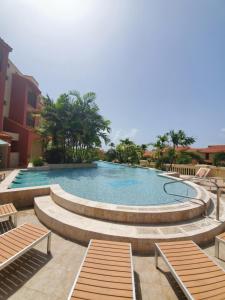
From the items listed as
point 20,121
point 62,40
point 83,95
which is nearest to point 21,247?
point 62,40

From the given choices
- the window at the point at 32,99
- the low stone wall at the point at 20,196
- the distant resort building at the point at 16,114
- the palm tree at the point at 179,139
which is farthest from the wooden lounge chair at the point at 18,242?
the window at the point at 32,99

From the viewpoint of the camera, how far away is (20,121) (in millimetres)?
23000

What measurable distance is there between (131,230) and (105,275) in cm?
225

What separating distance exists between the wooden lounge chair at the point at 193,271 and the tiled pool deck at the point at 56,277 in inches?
17.9

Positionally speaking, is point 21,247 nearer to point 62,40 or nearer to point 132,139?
point 62,40

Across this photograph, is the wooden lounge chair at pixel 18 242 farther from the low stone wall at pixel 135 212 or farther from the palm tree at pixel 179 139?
the palm tree at pixel 179 139

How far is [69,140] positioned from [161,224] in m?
18.0

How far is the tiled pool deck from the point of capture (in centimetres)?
331

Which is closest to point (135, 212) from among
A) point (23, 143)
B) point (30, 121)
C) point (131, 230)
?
point (131, 230)

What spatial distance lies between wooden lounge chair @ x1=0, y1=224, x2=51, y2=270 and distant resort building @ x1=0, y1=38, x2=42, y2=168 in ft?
48.6

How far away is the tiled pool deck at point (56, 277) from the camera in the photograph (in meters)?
3.31

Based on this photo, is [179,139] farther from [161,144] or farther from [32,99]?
[32,99]

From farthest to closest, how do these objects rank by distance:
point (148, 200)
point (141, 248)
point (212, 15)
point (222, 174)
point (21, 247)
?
point (222, 174) → point (212, 15) → point (148, 200) → point (141, 248) → point (21, 247)

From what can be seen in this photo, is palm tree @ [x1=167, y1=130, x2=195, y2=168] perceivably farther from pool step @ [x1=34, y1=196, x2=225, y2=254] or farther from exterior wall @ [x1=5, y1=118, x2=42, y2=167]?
exterior wall @ [x1=5, y1=118, x2=42, y2=167]
